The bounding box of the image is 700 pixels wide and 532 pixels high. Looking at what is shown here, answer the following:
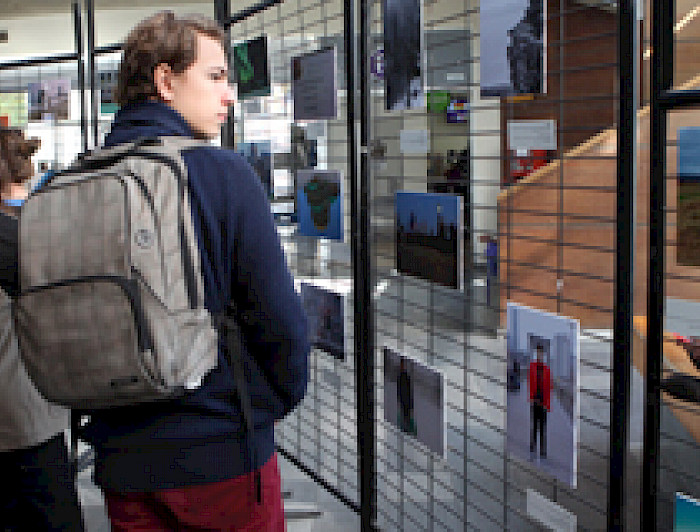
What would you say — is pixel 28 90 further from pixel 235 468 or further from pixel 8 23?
pixel 8 23

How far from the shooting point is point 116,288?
1.32 meters

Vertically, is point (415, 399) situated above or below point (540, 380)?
below

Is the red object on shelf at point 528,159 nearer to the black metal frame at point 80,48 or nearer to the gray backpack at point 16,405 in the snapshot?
the gray backpack at point 16,405

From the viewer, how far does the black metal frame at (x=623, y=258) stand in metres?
1.48

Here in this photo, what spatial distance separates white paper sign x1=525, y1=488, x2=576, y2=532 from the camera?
5.78ft

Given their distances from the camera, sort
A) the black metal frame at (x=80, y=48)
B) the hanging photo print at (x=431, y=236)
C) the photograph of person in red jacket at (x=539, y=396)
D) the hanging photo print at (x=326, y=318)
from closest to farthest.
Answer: the photograph of person in red jacket at (x=539, y=396)
the hanging photo print at (x=431, y=236)
the hanging photo print at (x=326, y=318)
the black metal frame at (x=80, y=48)

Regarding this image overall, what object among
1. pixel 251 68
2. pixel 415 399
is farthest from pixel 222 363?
pixel 251 68

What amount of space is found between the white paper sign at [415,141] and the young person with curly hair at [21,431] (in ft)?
3.78

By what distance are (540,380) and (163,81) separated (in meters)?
1.06

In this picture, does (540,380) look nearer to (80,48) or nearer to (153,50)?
(153,50)

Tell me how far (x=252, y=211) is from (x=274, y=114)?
1.74 metres

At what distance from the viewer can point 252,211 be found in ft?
4.66

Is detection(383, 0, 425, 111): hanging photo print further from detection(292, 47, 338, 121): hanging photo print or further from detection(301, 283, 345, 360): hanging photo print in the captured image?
detection(301, 283, 345, 360): hanging photo print

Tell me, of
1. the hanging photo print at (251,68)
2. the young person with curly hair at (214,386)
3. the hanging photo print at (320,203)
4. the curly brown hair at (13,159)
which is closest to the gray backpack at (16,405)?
the curly brown hair at (13,159)
